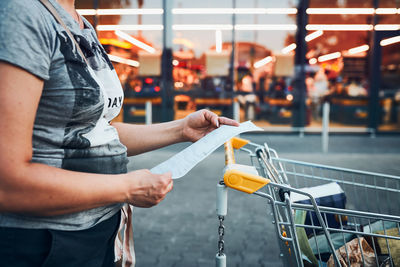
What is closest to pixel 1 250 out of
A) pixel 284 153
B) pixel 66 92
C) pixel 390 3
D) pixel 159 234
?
pixel 66 92

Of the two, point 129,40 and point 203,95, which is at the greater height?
point 129,40

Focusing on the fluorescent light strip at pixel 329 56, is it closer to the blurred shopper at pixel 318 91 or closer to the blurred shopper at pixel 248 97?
the blurred shopper at pixel 318 91

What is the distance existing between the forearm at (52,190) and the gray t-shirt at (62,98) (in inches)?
4.0

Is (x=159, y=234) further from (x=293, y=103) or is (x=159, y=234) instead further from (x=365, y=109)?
(x=365, y=109)

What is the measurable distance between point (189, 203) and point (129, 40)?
7546mm

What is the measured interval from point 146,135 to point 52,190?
2.65ft

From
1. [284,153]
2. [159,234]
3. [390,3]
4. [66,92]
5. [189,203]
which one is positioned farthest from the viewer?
[390,3]

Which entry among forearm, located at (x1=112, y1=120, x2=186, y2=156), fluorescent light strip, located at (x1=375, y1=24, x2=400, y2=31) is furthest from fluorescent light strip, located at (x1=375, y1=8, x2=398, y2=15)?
forearm, located at (x1=112, y1=120, x2=186, y2=156)

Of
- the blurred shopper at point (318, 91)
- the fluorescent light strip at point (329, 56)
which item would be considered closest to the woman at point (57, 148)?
the blurred shopper at point (318, 91)

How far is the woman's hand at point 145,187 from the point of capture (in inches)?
46.9

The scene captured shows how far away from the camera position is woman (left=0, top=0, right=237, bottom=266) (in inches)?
39.3

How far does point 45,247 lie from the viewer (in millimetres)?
1182

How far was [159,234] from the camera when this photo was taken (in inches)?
166

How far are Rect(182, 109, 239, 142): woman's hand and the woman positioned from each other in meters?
0.50
